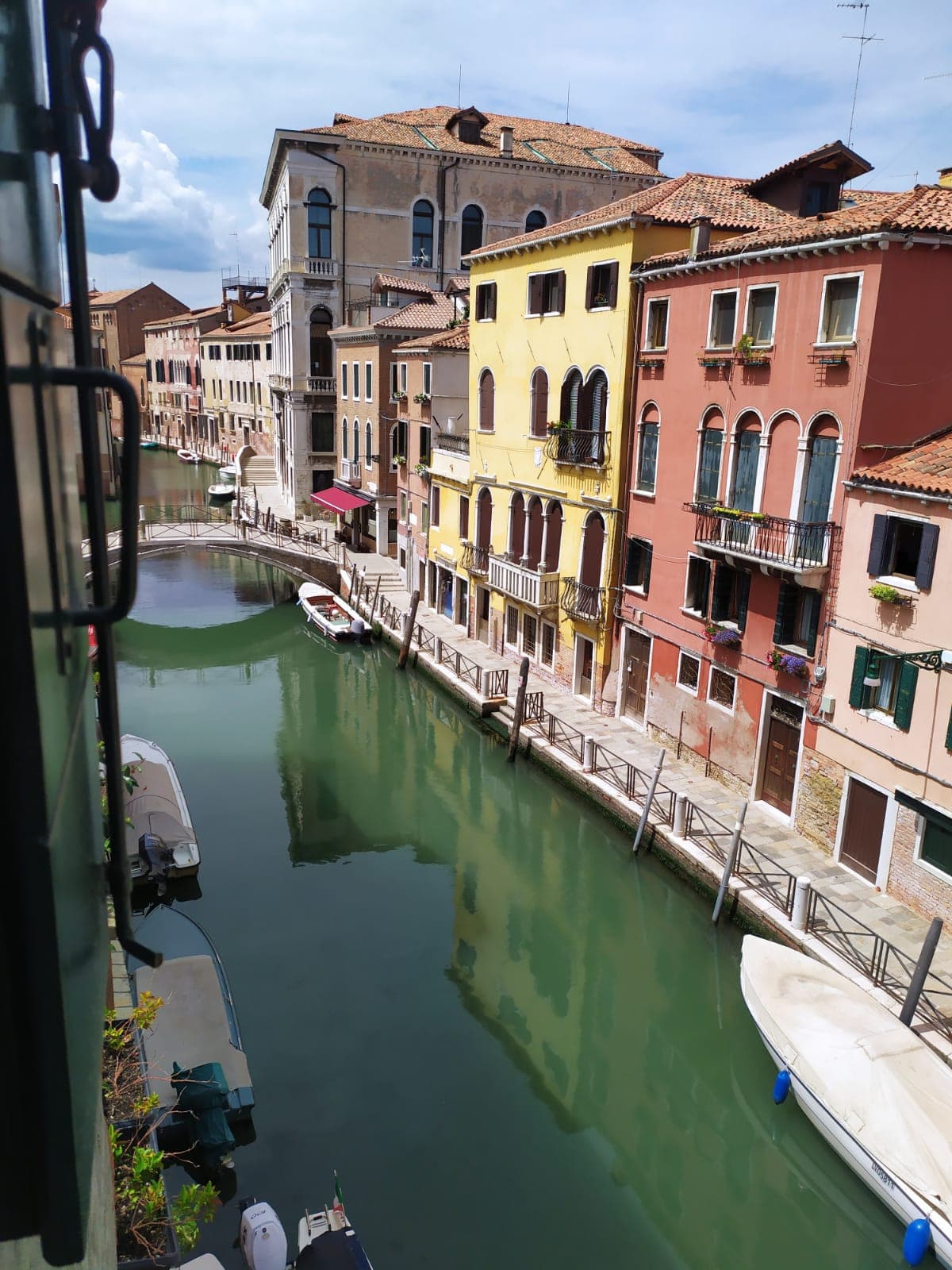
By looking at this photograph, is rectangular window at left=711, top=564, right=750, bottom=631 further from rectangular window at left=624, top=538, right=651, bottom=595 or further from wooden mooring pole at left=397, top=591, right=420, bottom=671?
wooden mooring pole at left=397, top=591, right=420, bottom=671

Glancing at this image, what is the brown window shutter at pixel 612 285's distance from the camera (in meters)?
17.6

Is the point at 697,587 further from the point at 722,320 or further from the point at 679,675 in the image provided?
the point at 722,320

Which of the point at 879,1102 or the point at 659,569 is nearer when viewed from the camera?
the point at 879,1102

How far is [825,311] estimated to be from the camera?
43.5 feet

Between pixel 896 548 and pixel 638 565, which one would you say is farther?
pixel 638 565

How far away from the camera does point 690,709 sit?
16938 mm

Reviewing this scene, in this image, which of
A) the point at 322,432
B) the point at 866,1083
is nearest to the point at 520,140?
the point at 322,432

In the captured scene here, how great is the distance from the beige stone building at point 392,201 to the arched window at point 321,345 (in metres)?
0.04

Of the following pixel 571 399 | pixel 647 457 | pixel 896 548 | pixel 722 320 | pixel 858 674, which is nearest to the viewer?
pixel 896 548

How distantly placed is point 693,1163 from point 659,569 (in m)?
9.93

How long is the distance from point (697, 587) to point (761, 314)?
4515 mm

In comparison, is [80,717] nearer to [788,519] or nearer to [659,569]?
[788,519]

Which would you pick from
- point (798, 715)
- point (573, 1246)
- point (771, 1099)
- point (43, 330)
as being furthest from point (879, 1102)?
point (43, 330)

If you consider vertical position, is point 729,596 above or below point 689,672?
above
